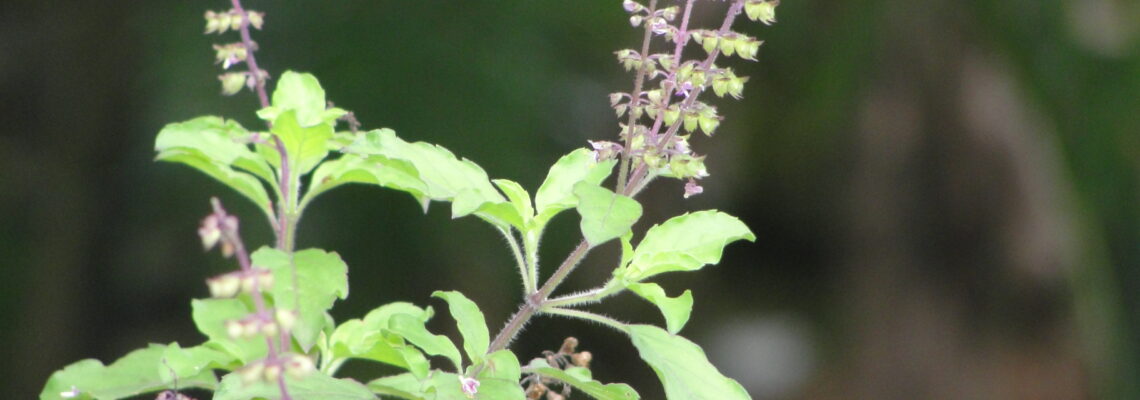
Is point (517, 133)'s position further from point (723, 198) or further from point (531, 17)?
point (723, 198)

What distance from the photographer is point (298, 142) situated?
0.67 metres

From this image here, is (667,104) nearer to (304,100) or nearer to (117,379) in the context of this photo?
(304,100)

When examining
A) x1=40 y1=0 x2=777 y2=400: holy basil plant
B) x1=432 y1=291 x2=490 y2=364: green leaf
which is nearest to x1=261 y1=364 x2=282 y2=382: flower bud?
x1=40 y1=0 x2=777 y2=400: holy basil plant

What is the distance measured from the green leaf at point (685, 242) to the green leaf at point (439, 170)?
4.0 inches

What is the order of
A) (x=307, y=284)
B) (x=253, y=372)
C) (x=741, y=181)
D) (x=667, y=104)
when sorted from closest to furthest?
1. (x=253, y=372)
2. (x=307, y=284)
3. (x=667, y=104)
4. (x=741, y=181)

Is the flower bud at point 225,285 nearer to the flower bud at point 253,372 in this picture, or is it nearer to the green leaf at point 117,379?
the flower bud at point 253,372

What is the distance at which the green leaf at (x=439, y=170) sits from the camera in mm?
655

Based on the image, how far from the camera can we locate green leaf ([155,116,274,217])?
2.14 feet

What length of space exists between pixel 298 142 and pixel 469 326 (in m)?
0.15

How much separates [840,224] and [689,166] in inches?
98.2

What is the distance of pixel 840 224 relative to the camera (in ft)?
10.2

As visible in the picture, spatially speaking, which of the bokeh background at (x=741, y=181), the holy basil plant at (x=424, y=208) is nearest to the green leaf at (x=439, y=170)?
the holy basil plant at (x=424, y=208)

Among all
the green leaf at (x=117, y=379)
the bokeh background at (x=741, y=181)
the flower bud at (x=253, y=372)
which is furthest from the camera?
the bokeh background at (x=741, y=181)

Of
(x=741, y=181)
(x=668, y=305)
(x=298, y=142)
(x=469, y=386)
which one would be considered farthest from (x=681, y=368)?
(x=741, y=181)
